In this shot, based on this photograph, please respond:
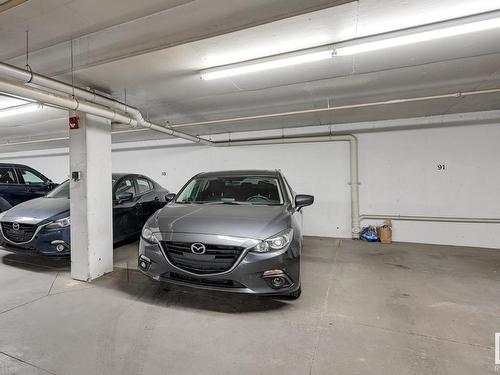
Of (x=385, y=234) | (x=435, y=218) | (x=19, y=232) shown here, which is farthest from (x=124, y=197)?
(x=435, y=218)

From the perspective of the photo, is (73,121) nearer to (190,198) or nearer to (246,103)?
(190,198)

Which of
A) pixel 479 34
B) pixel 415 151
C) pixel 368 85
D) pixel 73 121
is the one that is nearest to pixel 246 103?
pixel 368 85

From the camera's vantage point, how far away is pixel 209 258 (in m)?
2.20

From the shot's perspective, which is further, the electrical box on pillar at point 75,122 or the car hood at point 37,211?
the car hood at point 37,211

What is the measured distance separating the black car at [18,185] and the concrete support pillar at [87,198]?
11.3 feet

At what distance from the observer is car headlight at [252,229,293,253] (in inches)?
86.0

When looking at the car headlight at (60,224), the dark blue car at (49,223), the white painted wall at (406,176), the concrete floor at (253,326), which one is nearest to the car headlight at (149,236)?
the concrete floor at (253,326)

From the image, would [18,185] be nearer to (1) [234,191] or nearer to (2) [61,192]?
(2) [61,192]

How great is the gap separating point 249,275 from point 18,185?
6207mm

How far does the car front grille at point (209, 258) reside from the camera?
85.7 inches

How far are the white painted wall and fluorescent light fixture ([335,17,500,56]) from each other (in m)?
3.58

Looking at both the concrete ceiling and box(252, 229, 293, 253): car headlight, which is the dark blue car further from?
box(252, 229, 293, 253): car headlight

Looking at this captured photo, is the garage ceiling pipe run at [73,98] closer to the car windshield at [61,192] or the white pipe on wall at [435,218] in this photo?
the car windshield at [61,192]

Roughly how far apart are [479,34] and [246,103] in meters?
3.04
